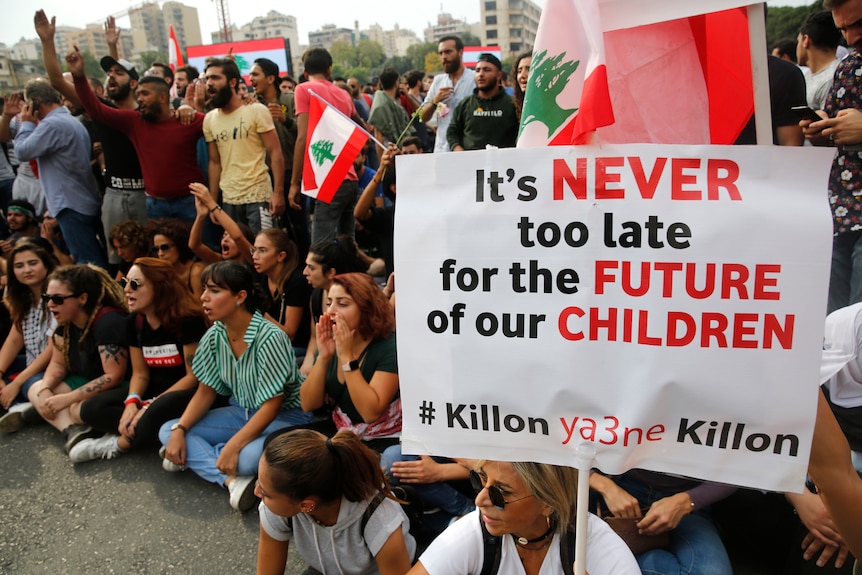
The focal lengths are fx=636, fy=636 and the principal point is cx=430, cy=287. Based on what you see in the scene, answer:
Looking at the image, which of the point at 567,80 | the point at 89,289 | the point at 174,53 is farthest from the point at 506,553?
the point at 174,53

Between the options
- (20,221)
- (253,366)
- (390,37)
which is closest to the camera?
(253,366)

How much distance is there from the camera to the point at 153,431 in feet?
13.1

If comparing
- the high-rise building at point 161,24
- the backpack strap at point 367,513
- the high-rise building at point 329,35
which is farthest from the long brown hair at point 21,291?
the high-rise building at point 329,35

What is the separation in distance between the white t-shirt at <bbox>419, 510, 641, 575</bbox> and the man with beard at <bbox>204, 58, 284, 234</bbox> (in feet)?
12.9

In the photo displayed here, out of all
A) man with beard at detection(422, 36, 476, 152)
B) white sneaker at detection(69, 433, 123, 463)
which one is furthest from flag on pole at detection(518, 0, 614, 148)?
man with beard at detection(422, 36, 476, 152)

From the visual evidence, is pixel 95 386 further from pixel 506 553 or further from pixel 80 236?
pixel 506 553

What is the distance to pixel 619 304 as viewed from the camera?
1405 millimetres

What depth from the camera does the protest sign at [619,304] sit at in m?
1.33

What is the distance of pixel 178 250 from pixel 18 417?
1620 mm

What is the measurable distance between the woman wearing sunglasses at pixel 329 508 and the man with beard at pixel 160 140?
12.8ft

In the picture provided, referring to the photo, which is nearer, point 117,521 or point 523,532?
point 523,532

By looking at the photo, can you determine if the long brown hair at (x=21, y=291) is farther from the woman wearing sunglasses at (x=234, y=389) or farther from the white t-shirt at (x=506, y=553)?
the white t-shirt at (x=506, y=553)

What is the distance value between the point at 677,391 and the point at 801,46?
5.12m

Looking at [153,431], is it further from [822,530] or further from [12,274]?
[822,530]
